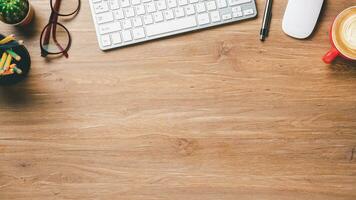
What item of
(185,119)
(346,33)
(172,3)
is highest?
(172,3)

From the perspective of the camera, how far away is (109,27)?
2.99 feet

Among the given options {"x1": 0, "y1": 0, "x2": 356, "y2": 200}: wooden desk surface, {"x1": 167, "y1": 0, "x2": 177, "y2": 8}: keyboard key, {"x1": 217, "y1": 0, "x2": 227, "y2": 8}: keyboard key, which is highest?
{"x1": 167, "y1": 0, "x2": 177, "y2": 8}: keyboard key

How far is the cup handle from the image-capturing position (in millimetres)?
876

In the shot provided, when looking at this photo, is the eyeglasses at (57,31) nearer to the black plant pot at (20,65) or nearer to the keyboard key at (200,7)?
the black plant pot at (20,65)

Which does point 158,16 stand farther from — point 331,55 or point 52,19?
point 331,55

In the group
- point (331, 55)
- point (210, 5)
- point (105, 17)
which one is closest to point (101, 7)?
point (105, 17)

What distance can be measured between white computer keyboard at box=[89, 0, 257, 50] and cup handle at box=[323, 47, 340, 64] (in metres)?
0.18

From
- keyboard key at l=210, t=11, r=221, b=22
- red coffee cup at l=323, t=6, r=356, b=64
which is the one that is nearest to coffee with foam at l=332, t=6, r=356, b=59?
Result: red coffee cup at l=323, t=6, r=356, b=64

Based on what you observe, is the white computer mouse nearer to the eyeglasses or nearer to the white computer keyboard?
the white computer keyboard

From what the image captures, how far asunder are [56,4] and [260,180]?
59 cm

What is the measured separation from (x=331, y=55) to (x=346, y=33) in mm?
53

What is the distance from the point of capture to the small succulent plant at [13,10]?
0.89 metres

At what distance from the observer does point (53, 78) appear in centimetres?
93

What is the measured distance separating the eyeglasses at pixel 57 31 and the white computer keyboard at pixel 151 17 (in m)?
0.06
